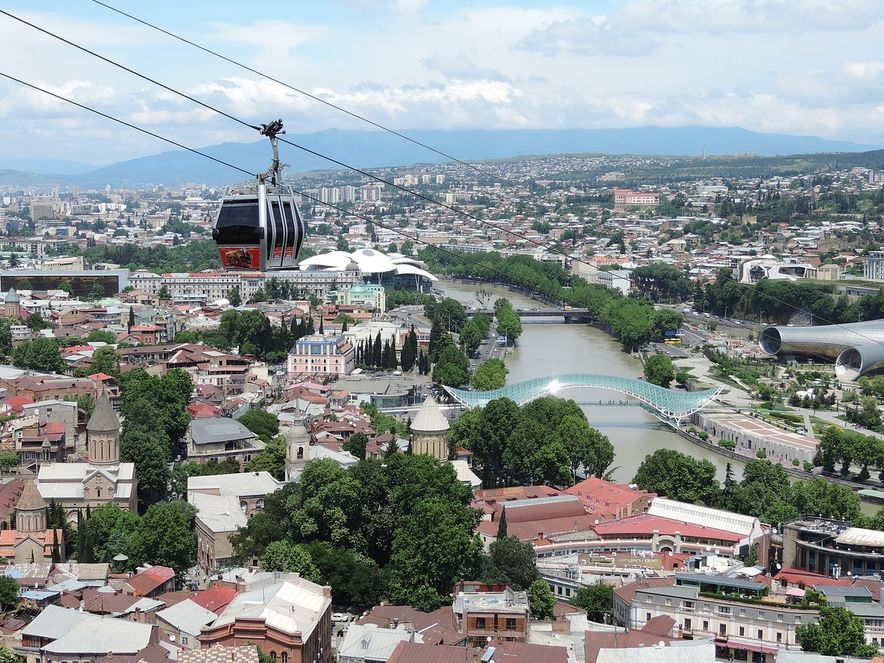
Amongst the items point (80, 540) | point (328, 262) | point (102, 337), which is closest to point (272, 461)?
point (80, 540)

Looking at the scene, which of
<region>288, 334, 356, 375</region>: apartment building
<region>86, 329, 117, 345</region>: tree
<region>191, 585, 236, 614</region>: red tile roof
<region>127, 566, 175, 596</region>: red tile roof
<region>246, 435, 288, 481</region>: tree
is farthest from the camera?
<region>86, 329, 117, 345</region>: tree

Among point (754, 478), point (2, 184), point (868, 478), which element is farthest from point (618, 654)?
point (2, 184)

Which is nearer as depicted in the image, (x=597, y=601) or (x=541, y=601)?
(x=541, y=601)

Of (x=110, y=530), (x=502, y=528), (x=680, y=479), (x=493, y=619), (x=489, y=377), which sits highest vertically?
(x=493, y=619)

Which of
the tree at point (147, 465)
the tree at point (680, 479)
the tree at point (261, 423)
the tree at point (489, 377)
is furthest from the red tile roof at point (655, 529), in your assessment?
the tree at point (489, 377)

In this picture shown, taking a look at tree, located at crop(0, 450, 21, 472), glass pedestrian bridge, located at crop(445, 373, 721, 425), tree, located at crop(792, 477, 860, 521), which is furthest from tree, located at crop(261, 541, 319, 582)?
glass pedestrian bridge, located at crop(445, 373, 721, 425)

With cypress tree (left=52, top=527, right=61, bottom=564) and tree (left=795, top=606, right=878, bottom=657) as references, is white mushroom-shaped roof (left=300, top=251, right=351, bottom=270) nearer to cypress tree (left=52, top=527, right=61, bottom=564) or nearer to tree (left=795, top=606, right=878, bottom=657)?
cypress tree (left=52, top=527, right=61, bottom=564)

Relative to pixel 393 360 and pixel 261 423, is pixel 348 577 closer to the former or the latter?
pixel 261 423
